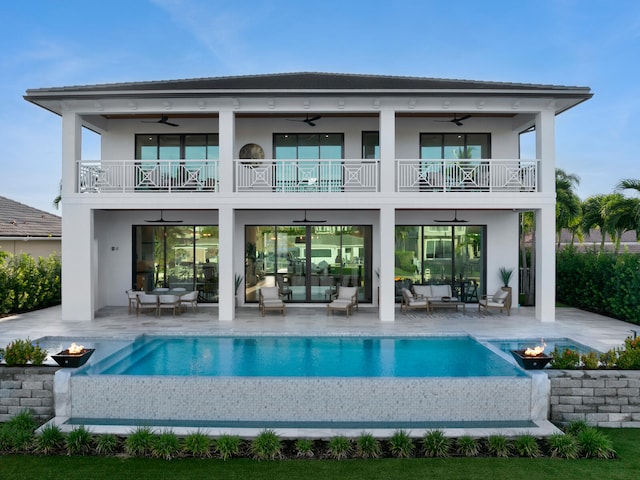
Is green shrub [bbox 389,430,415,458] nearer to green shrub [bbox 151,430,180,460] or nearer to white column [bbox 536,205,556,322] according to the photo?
green shrub [bbox 151,430,180,460]

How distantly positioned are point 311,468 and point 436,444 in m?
1.80

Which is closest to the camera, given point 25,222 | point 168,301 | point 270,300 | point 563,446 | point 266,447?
point 266,447

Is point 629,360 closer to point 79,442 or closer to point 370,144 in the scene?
point 79,442

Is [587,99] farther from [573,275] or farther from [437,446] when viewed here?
[437,446]

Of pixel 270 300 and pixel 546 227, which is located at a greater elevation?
pixel 546 227

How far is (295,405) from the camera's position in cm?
693

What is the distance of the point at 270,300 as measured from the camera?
13.8 meters

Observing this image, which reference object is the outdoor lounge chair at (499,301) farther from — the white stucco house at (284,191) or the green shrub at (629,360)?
the green shrub at (629,360)

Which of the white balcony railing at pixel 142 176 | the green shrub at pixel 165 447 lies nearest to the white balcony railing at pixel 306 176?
the white balcony railing at pixel 142 176

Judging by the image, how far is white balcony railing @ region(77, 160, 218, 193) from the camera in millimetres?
13453

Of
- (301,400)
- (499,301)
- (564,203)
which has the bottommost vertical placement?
(301,400)

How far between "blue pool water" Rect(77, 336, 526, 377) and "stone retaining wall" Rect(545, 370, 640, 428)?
2.21 ft

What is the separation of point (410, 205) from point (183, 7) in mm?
19664

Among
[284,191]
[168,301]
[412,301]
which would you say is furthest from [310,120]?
[168,301]
